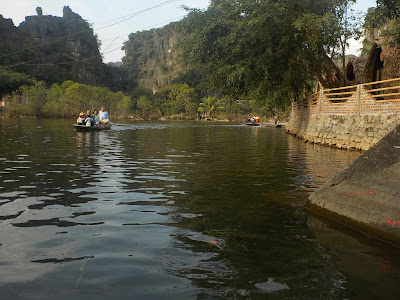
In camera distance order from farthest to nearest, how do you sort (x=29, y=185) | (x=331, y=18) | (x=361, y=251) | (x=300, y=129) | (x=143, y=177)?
(x=300, y=129) < (x=331, y=18) < (x=143, y=177) < (x=29, y=185) < (x=361, y=251)

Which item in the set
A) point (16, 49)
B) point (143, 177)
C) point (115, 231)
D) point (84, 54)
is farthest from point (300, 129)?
point (84, 54)

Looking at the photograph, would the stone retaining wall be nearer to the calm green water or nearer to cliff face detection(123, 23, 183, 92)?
the calm green water

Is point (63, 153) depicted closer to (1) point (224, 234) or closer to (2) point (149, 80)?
(1) point (224, 234)

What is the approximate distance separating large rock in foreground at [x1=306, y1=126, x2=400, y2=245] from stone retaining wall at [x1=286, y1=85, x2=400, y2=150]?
279 inches

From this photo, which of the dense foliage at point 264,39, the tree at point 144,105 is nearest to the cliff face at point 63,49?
the tree at point 144,105

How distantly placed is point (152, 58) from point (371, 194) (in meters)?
151

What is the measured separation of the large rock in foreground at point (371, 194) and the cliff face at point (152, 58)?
12465 centimetres

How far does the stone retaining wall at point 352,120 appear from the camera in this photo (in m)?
13.4

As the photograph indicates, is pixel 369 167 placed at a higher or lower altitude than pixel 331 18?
lower

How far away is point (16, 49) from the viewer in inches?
3558

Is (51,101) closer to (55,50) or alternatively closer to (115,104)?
(115,104)

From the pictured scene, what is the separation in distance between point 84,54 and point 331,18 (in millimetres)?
125503

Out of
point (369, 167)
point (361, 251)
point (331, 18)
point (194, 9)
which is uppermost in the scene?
point (194, 9)

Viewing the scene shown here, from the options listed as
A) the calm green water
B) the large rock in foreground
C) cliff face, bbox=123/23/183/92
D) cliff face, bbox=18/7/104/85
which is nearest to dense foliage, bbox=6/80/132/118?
cliff face, bbox=18/7/104/85
